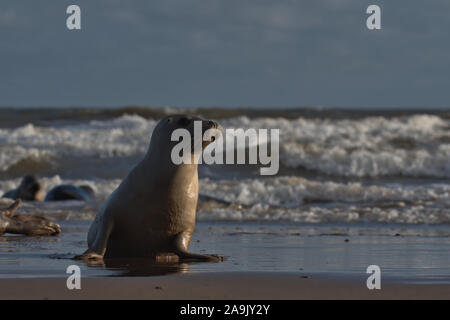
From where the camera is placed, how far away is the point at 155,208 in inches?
287

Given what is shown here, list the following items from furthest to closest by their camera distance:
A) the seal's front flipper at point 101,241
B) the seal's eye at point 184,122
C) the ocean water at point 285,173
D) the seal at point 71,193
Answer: the seal at point 71,193 < the ocean water at point 285,173 < the seal's eye at point 184,122 < the seal's front flipper at point 101,241

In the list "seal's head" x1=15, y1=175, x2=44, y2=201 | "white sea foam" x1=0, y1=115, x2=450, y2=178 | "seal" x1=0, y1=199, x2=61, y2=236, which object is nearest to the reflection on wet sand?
"seal" x1=0, y1=199, x2=61, y2=236

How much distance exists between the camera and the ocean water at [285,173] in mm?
11445

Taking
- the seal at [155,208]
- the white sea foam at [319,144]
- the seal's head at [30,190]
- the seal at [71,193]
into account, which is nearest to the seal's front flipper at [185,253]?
the seal at [155,208]

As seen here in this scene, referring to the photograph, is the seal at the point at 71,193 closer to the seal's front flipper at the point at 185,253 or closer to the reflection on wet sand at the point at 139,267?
the seal's front flipper at the point at 185,253

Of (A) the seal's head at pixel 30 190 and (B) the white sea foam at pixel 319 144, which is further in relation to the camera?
(B) the white sea foam at pixel 319 144

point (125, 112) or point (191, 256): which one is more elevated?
point (125, 112)

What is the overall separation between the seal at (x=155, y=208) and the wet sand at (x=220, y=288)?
141 cm

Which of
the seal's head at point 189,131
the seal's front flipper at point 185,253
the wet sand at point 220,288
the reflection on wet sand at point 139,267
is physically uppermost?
the seal's head at point 189,131

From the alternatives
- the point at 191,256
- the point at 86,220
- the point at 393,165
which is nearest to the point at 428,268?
the point at 191,256

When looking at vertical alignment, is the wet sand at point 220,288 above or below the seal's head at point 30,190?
below
